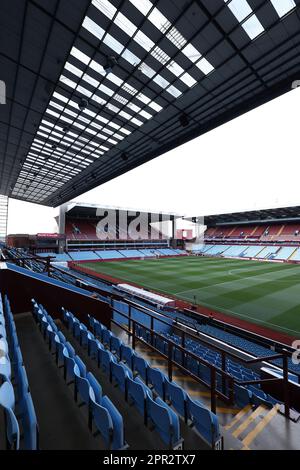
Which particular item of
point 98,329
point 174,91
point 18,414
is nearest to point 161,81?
point 174,91

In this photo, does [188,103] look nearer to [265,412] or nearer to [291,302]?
[265,412]

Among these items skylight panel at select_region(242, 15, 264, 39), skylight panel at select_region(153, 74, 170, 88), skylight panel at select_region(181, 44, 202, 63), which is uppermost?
skylight panel at select_region(181, 44, 202, 63)

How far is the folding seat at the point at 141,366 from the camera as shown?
3687 millimetres

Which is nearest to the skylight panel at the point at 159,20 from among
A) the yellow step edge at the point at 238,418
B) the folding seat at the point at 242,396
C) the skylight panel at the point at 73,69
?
the skylight panel at the point at 73,69

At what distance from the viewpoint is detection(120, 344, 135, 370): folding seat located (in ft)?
13.7

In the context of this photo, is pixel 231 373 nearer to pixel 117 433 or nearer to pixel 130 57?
pixel 117 433

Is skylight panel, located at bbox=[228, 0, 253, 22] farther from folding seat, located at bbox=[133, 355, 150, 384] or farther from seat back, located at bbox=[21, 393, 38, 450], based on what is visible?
seat back, located at bbox=[21, 393, 38, 450]

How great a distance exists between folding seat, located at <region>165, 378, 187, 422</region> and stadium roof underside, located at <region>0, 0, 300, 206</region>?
9.46m

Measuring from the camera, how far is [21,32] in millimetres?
A: 7227

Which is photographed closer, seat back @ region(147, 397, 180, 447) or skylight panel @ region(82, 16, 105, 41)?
seat back @ region(147, 397, 180, 447)

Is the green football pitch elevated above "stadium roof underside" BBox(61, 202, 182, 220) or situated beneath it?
situated beneath

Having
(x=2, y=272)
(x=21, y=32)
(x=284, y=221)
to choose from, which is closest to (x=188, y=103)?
(x=21, y=32)

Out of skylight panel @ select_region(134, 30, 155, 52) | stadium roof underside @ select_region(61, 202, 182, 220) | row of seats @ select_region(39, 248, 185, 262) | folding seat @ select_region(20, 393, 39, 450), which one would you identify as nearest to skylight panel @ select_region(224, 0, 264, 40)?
skylight panel @ select_region(134, 30, 155, 52)

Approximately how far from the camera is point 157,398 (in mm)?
2875
